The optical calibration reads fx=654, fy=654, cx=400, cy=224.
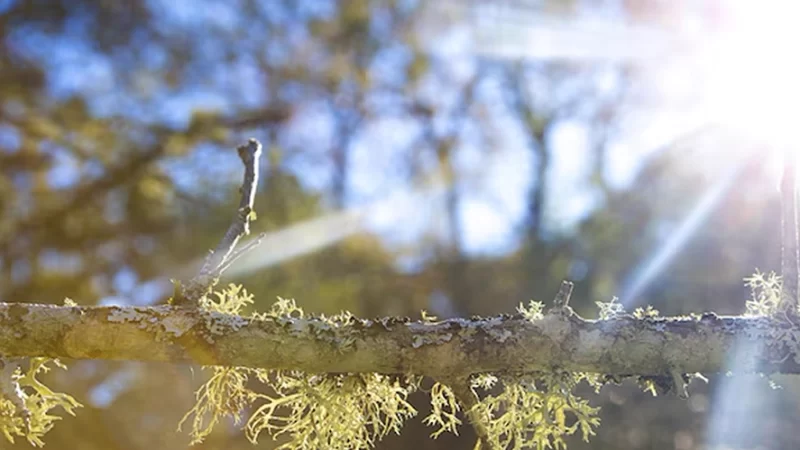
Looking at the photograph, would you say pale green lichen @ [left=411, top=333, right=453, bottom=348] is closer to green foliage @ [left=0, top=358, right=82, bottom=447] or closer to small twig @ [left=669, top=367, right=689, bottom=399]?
small twig @ [left=669, top=367, right=689, bottom=399]

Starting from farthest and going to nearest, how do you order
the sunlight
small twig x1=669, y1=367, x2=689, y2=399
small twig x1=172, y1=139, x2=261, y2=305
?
the sunlight < small twig x1=172, y1=139, x2=261, y2=305 < small twig x1=669, y1=367, x2=689, y2=399

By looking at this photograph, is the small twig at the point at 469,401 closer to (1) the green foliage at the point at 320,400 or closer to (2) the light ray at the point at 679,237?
(1) the green foliage at the point at 320,400

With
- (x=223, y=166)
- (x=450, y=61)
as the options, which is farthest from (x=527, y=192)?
(x=223, y=166)

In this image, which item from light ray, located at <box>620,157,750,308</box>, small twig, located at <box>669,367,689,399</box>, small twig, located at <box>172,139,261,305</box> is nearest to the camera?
small twig, located at <box>669,367,689,399</box>

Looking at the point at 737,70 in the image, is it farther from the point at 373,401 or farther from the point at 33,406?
the point at 33,406

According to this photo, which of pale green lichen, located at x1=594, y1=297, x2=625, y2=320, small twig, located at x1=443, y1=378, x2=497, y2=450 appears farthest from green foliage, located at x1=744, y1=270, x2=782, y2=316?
small twig, located at x1=443, y1=378, x2=497, y2=450

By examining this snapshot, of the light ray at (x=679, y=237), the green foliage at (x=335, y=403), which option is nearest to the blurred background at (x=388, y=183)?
the light ray at (x=679, y=237)

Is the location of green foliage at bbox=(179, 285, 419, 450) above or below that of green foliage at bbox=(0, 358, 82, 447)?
above

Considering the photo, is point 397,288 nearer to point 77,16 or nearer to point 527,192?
point 527,192
